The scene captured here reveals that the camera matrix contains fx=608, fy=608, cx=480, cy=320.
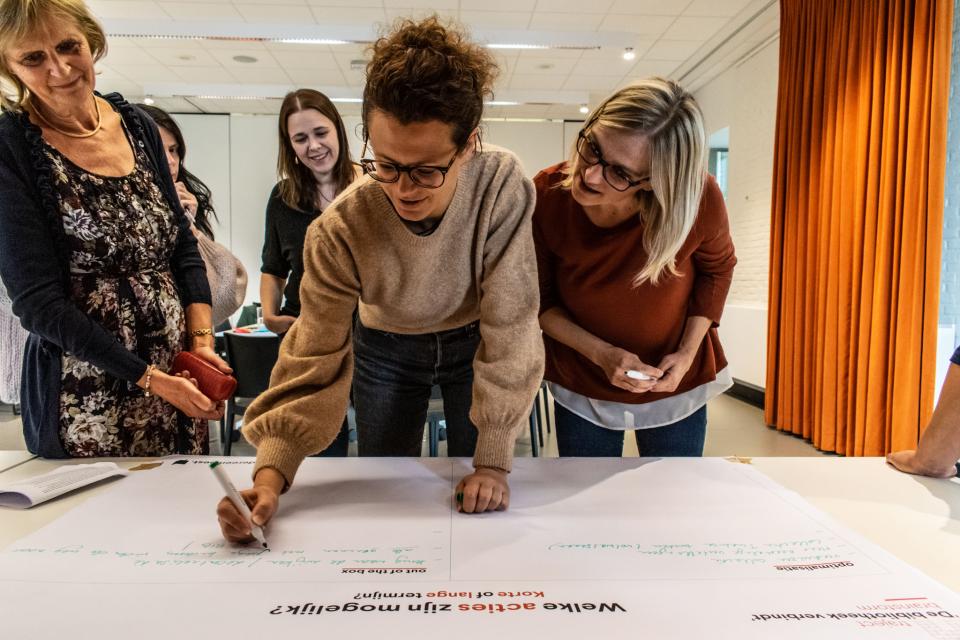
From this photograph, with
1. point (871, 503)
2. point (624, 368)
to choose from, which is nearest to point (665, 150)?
point (624, 368)

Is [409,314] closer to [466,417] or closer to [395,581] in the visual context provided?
[466,417]

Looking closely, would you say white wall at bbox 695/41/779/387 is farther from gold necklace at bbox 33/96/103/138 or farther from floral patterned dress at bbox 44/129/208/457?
gold necklace at bbox 33/96/103/138

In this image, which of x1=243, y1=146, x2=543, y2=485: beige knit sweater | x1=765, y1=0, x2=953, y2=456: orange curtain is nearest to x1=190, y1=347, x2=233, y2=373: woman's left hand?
x1=243, y1=146, x2=543, y2=485: beige knit sweater

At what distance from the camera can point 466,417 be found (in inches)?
48.6

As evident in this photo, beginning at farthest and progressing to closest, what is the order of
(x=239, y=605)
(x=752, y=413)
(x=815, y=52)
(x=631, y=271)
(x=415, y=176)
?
(x=752, y=413)
(x=815, y=52)
(x=631, y=271)
(x=415, y=176)
(x=239, y=605)

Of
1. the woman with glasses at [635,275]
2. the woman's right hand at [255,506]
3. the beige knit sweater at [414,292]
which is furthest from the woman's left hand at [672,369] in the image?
the woman's right hand at [255,506]

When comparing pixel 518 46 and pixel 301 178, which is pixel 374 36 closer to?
pixel 518 46

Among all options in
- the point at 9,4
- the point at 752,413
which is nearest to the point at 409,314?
the point at 9,4

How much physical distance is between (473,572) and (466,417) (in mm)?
559

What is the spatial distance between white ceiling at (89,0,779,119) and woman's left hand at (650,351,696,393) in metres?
3.00

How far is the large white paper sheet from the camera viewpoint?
59 cm

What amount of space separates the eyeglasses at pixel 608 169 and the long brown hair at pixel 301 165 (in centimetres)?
102

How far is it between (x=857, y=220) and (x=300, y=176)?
2.84 metres

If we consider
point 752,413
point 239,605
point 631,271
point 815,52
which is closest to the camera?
point 239,605
